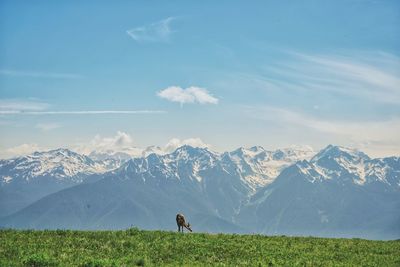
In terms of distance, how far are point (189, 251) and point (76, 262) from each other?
25.9ft

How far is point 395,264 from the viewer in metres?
32.3

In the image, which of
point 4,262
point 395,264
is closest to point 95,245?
point 4,262

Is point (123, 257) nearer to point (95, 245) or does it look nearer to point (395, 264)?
point (95, 245)

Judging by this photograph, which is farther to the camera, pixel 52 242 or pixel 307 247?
pixel 307 247

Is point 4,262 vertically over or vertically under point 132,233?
under

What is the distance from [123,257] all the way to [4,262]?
6.31 metres

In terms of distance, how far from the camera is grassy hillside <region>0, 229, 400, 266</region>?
95.6ft

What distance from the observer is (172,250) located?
33406 mm

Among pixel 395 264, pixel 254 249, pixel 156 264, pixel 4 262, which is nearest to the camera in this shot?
pixel 4 262

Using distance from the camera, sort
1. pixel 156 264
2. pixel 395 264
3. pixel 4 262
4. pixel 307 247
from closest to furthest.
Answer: pixel 4 262
pixel 156 264
pixel 395 264
pixel 307 247

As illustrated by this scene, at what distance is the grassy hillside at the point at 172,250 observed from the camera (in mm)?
29125

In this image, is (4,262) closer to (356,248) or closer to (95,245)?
(95,245)

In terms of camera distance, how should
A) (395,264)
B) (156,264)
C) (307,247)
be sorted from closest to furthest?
(156,264), (395,264), (307,247)

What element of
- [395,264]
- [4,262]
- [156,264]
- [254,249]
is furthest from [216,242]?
[4,262]
